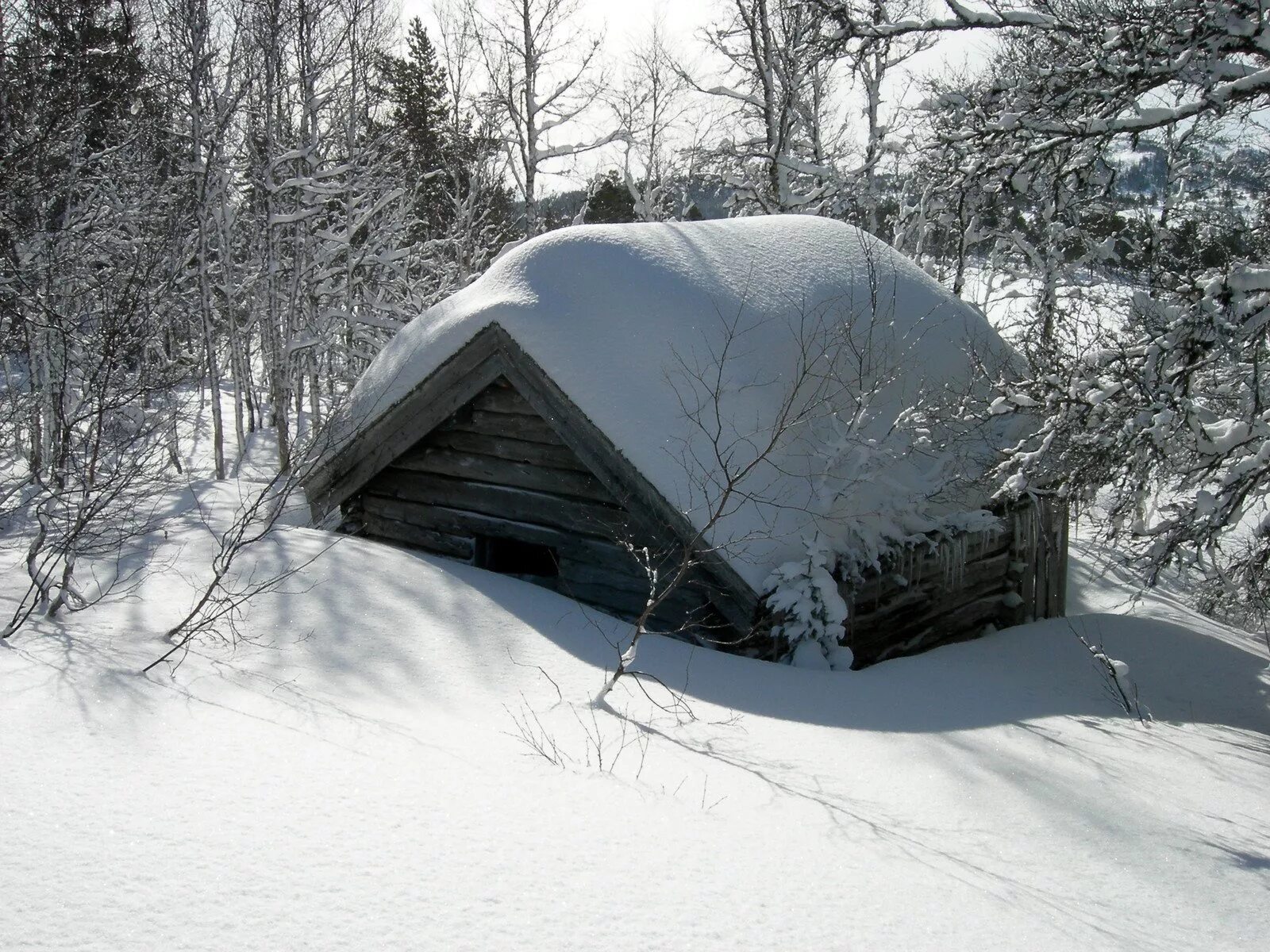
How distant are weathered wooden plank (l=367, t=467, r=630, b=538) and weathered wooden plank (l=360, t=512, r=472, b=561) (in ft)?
0.82

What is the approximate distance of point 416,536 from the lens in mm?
8234

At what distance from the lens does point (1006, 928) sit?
101 inches

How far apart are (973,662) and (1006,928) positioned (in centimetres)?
501

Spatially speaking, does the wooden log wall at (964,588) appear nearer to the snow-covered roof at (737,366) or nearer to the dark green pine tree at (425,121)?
the snow-covered roof at (737,366)

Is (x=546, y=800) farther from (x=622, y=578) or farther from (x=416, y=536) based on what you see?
(x=416, y=536)

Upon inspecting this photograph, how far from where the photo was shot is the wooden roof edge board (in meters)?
6.23

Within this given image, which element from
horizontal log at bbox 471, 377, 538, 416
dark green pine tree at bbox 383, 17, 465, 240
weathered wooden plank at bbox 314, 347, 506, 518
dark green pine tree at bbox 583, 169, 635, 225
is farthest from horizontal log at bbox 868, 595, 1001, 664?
dark green pine tree at bbox 583, 169, 635, 225

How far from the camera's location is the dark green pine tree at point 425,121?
24906 millimetres

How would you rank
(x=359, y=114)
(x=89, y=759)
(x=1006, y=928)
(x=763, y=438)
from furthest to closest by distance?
(x=359, y=114), (x=763, y=438), (x=89, y=759), (x=1006, y=928)

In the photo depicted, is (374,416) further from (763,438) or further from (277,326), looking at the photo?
(277,326)

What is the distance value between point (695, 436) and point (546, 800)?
3908 millimetres

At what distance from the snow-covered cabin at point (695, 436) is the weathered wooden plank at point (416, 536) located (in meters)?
0.03

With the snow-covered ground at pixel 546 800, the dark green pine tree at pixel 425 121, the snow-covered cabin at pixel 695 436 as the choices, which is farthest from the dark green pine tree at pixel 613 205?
the snow-covered ground at pixel 546 800

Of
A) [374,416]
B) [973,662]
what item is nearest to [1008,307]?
[973,662]
